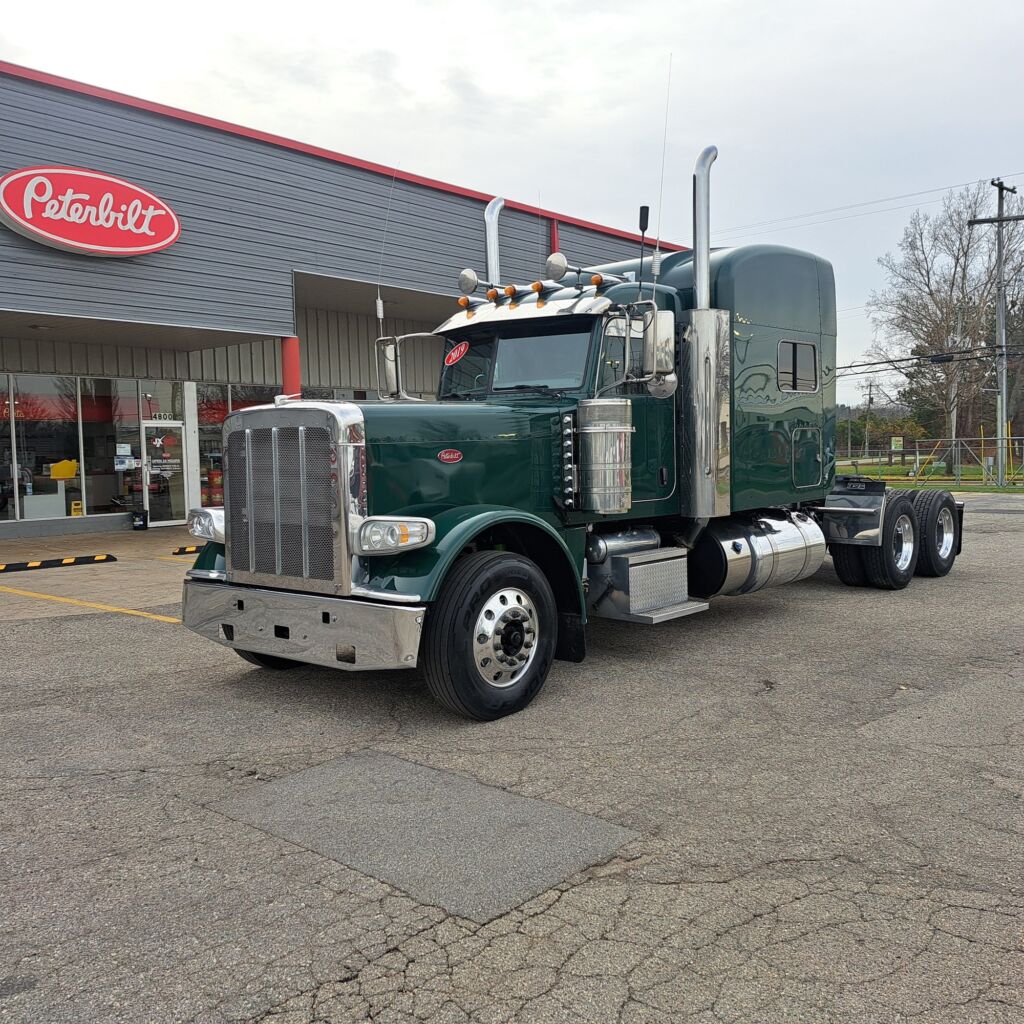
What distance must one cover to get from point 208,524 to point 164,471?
553 inches

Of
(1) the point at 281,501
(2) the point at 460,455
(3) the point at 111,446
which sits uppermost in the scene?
(3) the point at 111,446

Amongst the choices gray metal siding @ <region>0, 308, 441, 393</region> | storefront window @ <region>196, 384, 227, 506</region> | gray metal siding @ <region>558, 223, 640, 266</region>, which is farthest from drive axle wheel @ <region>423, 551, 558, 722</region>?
gray metal siding @ <region>558, 223, 640, 266</region>

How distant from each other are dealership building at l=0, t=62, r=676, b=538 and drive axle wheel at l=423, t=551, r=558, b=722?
239 inches

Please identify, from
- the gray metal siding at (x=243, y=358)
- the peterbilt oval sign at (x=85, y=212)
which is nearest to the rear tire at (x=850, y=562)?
the peterbilt oval sign at (x=85, y=212)

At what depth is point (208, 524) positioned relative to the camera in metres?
6.13

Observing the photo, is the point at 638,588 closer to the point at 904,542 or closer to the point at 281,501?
the point at 281,501

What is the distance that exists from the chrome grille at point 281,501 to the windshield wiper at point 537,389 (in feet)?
6.37

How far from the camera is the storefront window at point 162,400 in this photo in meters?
19.0

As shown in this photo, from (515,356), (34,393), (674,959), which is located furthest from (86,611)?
(34,393)

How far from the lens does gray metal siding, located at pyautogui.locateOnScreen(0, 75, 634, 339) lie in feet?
46.0

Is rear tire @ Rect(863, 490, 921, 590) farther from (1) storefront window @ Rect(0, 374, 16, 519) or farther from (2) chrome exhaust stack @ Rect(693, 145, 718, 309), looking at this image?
(1) storefront window @ Rect(0, 374, 16, 519)

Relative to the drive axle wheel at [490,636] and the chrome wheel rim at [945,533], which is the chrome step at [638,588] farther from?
the chrome wheel rim at [945,533]

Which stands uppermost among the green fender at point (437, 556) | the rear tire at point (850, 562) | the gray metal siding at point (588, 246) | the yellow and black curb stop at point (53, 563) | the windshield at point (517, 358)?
the gray metal siding at point (588, 246)

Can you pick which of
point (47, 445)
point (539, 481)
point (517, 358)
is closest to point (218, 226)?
point (47, 445)
